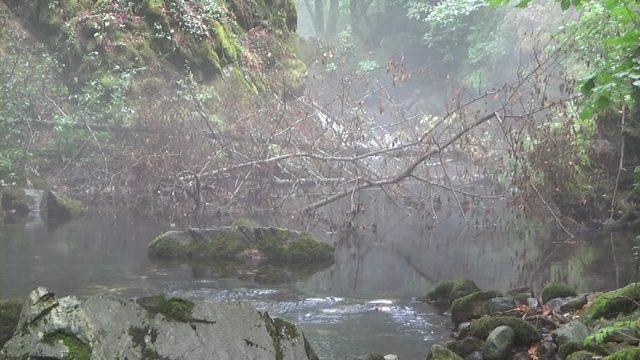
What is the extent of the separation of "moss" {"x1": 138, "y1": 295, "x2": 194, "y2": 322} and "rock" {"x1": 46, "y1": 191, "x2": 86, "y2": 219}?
38.5ft

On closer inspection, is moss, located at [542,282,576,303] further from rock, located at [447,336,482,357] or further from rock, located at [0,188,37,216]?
rock, located at [0,188,37,216]

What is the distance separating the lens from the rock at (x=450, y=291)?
9.21m

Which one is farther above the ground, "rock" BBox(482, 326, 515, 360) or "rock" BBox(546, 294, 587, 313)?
"rock" BBox(546, 294, 587, 313)

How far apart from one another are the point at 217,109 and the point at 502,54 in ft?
62.5

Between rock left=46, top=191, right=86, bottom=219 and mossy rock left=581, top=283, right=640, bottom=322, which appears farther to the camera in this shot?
rock left=46, top=191, right=86, bottom=219

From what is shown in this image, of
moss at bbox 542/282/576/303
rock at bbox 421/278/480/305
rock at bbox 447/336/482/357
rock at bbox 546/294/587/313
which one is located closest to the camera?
rock at bbox 447/336/482/357

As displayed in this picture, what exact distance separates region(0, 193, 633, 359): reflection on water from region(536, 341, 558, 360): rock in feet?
4.18

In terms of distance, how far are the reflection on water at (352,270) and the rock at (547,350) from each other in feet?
4.18

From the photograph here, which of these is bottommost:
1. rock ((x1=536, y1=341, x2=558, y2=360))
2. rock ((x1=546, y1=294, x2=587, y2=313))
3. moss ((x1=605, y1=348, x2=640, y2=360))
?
rock ((x1=536, y1=341, x2=558, y2=360))

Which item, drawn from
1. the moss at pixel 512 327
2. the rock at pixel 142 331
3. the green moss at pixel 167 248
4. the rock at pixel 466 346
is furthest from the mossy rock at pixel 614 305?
the green moss at pixel 167 248

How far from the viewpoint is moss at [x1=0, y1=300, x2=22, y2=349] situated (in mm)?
5746

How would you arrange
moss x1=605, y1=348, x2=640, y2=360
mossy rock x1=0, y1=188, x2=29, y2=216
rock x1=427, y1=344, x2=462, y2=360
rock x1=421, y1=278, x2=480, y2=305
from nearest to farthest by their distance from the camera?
moss x1=605, y1=348, x2=640, y2=360 → rock x1=427, y1=344, x2=462, y2=360 → rock x1=421, y1=278, x2=480, y2=305 → mossy rock x1=0, y1=188, x2=29, y2=216

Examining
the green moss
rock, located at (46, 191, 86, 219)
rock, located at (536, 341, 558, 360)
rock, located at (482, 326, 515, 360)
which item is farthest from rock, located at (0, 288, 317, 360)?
rock, located at (46, 191, 86, 219)

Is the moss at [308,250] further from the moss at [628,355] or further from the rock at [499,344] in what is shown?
the moss at [628,355]
